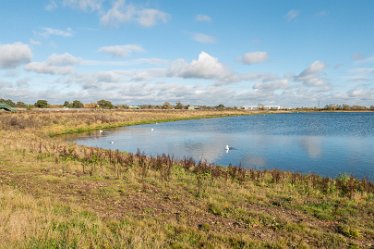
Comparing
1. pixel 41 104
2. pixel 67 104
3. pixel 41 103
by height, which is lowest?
pixel 41 104

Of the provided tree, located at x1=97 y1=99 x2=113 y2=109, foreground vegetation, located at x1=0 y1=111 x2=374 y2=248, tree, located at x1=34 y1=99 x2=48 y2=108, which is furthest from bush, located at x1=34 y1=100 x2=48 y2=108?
foreground vegetation, located at x1=0 y1=111 x2=374 y2=248

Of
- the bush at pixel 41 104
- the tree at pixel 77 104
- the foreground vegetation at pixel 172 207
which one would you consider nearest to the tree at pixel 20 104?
the bush at pixel 41 104

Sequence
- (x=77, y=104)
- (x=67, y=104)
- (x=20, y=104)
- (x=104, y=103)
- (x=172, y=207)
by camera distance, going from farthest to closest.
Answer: (x=104, y=103), (x=67, y=104), (x=77, y=104), (x=20, y=104), (x=172, y=207)

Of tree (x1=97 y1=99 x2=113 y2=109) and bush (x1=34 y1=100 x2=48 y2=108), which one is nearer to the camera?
bush (x1=34 y1=100 x2=48 y2=108)

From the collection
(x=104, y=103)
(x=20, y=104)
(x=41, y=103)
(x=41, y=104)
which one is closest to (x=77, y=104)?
(x=41, y=103)

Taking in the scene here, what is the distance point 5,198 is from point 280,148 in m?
28.3

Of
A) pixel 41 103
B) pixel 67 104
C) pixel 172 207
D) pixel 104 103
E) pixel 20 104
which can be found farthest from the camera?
pixel 104 103

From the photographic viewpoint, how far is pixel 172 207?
11.7 metres

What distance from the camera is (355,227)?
1019 cm

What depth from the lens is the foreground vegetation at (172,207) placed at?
27.9ft

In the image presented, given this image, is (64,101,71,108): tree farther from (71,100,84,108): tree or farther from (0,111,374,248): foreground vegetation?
(0,111,374,248): foreground vegetation

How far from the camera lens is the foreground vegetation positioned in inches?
334

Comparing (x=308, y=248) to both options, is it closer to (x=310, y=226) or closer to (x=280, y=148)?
(x=310, y=226)

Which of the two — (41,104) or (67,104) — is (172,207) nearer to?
(41,104)
